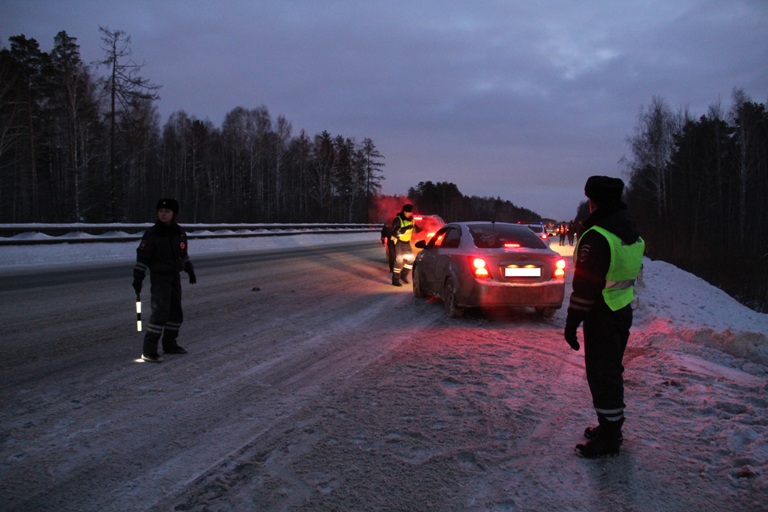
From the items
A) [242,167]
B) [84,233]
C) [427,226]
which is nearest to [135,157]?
[242,167]

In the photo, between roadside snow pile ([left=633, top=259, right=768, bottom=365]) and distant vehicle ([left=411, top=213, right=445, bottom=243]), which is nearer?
roadside snow pile ([left=633, top=259, right=768, bottom=365])

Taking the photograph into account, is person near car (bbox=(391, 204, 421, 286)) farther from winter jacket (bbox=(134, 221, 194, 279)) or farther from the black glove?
the black glove

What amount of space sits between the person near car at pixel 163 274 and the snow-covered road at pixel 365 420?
12.7 inches

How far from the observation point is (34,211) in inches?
1419

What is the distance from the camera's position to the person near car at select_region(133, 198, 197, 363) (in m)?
5.35

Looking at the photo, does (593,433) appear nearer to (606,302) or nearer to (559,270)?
(606,302)

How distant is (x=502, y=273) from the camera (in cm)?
738

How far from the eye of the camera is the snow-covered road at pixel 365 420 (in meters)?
2.79

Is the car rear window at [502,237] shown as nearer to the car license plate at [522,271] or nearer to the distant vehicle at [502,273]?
the distant vehicle at [502,273]

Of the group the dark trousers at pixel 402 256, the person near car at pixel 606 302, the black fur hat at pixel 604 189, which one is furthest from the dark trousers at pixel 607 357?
the dark trousers at pixel 402 256

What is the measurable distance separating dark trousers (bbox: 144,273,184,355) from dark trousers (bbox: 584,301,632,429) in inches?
171

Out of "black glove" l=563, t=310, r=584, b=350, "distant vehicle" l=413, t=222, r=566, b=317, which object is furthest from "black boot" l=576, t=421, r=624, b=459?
"distant vehicle" l=413, t=222, r=566, b=317

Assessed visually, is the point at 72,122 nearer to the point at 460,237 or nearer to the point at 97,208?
the point at 97,208

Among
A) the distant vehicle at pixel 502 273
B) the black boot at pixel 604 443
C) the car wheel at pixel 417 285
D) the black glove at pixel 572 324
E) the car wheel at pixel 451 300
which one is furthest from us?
the car wheel at pixel 417 285
